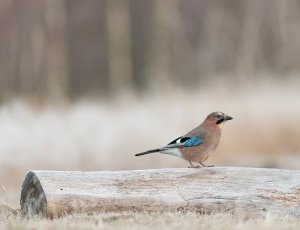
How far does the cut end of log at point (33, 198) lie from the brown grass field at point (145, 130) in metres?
3.85

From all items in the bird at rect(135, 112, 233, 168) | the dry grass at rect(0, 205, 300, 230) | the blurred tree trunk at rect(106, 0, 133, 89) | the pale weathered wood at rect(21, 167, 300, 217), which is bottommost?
the dry grass at rect(0, 205, 300, 230)

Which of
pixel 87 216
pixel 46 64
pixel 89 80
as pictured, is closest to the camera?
pixel 87 216

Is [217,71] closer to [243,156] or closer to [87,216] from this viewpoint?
[243,156]

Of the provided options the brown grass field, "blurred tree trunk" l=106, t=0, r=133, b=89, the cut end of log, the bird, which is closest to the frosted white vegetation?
the brown grass field

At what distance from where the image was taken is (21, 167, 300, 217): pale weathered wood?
8.16 metres

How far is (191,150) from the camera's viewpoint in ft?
30.3

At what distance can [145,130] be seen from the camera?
1658cm

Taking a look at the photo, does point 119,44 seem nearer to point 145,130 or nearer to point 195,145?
point 145,130

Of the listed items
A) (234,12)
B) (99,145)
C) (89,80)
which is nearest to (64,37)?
(89,80)

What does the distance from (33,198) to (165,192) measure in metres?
1.28

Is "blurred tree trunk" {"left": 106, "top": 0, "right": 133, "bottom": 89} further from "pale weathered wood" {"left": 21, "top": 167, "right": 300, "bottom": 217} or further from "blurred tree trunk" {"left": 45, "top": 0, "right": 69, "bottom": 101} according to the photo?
"pale weathered wood" {"left": 21, "top": 167, "right": 300, "bottom": 217}

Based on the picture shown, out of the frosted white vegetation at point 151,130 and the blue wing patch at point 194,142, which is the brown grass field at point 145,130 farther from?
the blue wing patch at point 194,142

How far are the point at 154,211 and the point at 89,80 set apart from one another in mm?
22063

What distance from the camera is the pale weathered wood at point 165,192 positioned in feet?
26.8
